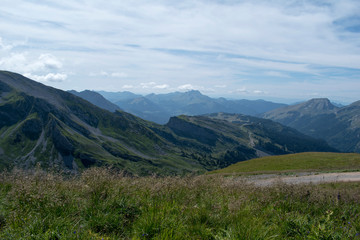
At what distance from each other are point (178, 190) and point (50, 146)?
20839cm

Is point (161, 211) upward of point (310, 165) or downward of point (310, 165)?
upward

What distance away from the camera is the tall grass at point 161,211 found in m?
4.25

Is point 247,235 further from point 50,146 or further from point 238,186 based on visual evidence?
point 50,146

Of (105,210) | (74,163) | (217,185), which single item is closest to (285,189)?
(217,185)

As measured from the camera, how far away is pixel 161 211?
16.1 feet

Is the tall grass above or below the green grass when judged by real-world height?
above

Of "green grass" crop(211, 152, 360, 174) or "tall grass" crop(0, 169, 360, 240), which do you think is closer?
"tall grass" crop(0, 169, 360, 240)

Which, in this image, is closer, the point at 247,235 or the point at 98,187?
the point at 247,235

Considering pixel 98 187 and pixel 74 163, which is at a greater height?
pixel 98 187

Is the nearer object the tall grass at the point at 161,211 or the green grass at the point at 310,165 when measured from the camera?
the tall grass at the point at 161,211

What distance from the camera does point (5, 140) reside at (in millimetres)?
181375

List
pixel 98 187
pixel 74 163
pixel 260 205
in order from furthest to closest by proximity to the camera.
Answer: pixel 74 163 < pixel 260 205 < pixel 98 187

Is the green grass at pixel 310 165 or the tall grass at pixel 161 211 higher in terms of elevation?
the tall grass at pixel 161 211

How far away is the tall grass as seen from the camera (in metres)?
4.25
